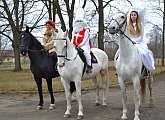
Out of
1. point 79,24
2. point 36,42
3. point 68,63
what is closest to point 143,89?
point 68,63

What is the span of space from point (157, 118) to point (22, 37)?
4.21m

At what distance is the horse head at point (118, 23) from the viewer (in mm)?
6711

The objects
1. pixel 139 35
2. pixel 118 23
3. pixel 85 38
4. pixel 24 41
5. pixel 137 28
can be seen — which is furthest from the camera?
pixel 85 38

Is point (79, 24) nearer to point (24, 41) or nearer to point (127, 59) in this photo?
point (24, 41)

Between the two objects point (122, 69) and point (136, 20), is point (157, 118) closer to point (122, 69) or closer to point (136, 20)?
point (122, 69)

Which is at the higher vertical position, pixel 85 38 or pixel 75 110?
pixel 85 38

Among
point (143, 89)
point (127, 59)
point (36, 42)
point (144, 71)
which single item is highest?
point (36, 42)

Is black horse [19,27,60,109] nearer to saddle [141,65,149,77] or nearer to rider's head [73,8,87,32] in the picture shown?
rider's head [73,8,87,32]

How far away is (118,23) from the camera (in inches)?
270

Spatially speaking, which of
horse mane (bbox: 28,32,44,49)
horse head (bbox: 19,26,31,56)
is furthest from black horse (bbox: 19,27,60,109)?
horse head (bbox: 19,26,31,56)

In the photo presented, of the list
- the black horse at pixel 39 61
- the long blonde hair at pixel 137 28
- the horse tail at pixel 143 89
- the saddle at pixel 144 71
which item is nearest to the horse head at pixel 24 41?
the black horse at pixel 39 61

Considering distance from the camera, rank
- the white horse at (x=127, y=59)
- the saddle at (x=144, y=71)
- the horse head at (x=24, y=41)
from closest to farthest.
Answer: the white horse at (x=127, y=59), the saddle at (x=144, y=71), the horse head at (x=24, y=41)

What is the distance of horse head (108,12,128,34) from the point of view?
6711 millimetres

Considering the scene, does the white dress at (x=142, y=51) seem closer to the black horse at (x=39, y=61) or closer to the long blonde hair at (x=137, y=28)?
the long blonde hair at (x=137, y=28)
